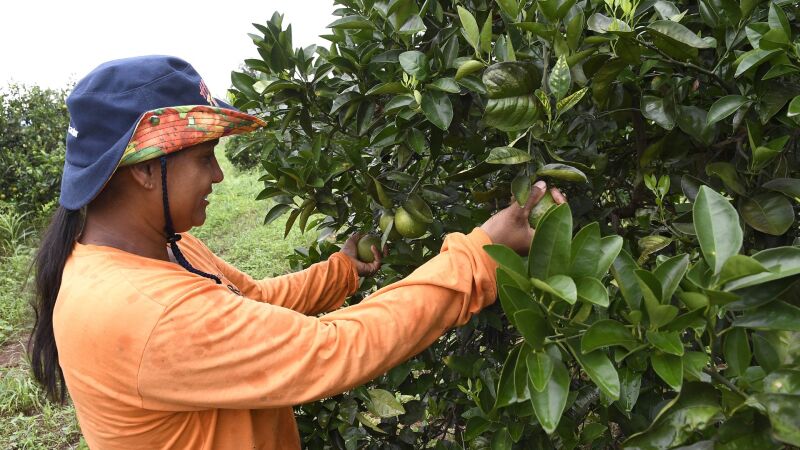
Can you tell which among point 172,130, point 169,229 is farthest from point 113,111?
point 169,229

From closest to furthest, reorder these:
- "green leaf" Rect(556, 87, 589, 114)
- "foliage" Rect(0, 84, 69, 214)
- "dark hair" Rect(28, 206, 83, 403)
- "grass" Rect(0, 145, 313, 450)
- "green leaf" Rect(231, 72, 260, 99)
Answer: "green leaf" Rect(556, 87, 589, 114) < "dark hair" Rect(28, 206, 83, 403) < "green leaf" Rect(231, 72, 260, 99) < "grass" Rect(0, 145, 313, 450) < "foliage" Rect(0, 84, 69, 214)

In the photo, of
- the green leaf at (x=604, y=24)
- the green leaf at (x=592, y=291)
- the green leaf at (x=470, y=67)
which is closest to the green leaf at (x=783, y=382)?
the green leaf at (x=592, y=291)

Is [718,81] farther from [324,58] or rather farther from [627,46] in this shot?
[324,58]

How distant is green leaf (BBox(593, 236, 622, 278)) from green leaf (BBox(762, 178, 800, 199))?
40 cm

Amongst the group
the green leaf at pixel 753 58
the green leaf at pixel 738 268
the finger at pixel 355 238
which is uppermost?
the green leaf at pixel 753 58

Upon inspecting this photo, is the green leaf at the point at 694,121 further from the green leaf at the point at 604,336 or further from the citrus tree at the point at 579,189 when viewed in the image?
the green leaf at the point at 604,336

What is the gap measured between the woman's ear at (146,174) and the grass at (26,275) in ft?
2.12

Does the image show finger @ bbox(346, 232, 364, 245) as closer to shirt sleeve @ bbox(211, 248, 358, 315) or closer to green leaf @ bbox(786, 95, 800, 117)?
shirt sleeve @ bbox(211, 248, 358, 315)

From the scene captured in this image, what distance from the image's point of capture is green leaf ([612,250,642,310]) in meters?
0.86

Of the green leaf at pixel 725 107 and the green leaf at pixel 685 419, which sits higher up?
the green leaf at pixel 725 107

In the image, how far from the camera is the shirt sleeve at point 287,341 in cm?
116

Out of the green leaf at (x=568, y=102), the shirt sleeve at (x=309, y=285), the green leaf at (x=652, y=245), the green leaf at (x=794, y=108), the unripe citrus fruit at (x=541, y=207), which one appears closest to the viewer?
the green leaf at (x=794, y=108)

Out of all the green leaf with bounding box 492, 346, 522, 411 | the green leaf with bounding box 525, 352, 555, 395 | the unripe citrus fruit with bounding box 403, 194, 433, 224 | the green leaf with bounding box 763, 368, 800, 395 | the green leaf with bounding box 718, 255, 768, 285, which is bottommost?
the green leaf with bounding box 492, 346, 522, 411

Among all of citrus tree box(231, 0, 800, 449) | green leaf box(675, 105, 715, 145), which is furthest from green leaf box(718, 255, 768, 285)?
green leaf box(675, 105, 715, 145)
